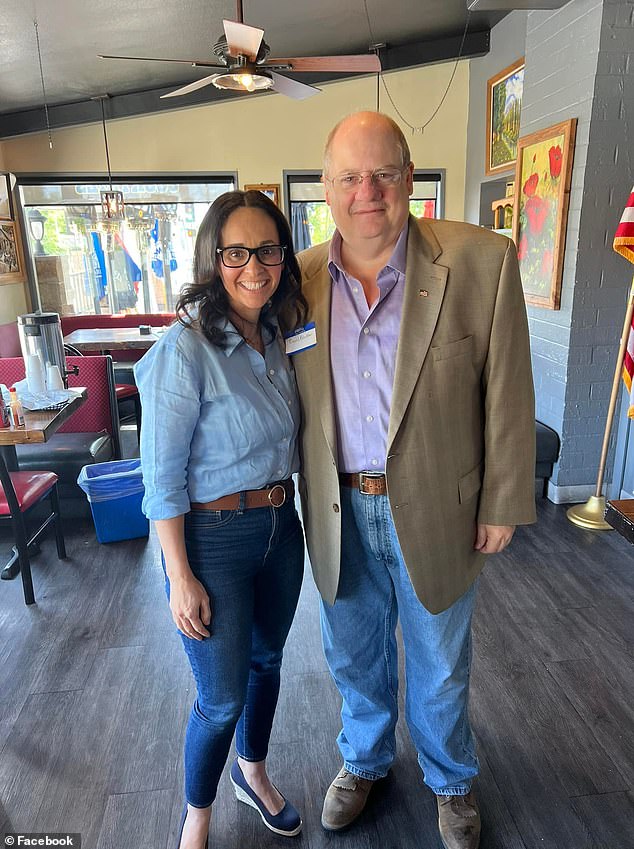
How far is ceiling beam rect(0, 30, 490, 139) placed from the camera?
18.8 feet

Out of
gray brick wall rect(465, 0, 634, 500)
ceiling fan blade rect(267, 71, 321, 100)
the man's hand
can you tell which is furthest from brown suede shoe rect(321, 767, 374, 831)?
ceiling fan blade rect(267, 71, 321, 100)

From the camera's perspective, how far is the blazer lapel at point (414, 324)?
50.4 inches

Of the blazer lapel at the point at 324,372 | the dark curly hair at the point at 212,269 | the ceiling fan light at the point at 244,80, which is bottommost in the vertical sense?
the blazer lapel at the point at 324,372

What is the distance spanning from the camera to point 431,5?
467 cm

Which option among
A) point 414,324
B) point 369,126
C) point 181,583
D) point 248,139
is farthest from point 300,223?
point 181,583

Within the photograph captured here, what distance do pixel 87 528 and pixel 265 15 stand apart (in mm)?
3862

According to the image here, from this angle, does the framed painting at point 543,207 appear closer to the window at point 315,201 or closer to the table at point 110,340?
the window at point 315,201

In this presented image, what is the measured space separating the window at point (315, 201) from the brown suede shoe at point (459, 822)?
221 inches

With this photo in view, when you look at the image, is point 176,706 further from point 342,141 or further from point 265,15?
point 265,15

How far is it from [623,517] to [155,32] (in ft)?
15.5

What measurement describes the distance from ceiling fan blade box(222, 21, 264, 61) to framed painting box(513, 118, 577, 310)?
5.59 ft

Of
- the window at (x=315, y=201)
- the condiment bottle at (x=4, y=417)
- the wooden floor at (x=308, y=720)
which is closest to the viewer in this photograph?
the wooden floor at (x=308, y=720)

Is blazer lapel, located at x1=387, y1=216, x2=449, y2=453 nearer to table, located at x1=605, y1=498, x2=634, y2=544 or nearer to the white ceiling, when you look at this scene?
table, located at x1=605, y1=498, x2=634, y2=544

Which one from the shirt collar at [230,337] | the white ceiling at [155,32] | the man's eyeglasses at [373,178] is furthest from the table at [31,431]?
the white ceiling at [155,32]
